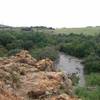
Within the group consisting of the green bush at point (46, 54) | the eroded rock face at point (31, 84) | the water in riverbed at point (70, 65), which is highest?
the eroded rock face at point (31, 84)

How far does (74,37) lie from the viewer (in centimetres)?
13325

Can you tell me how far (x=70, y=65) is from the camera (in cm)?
10119

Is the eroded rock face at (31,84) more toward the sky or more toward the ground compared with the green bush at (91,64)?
more toward the sky

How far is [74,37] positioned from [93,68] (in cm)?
3952

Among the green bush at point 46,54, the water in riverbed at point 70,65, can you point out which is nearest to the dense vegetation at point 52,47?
the green bush at point 46,54

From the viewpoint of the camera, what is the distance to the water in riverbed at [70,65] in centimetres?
9415

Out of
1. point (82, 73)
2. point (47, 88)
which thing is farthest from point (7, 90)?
point (82, 73)

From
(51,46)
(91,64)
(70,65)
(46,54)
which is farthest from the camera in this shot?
(51,46)

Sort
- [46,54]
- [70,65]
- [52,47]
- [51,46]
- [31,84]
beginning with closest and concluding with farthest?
[31,84]
[46,54]
[70,65]
[52,47]
[51,46]

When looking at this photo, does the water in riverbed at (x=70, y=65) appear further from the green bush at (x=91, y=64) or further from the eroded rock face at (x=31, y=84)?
the eroded rock face at (x=31, y=84)

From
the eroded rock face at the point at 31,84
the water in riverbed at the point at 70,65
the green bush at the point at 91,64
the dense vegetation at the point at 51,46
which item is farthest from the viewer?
the dense vegetation at the point at 51,46

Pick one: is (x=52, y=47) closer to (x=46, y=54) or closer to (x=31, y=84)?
(x=46, y=54)

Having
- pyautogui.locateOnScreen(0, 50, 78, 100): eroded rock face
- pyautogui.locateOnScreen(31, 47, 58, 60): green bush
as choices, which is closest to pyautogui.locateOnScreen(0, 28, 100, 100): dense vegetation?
pyautogui.locateOnScreen(31, 47, 58, 60): green bush

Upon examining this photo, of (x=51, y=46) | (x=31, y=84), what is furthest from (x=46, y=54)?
→ (x=31, y=84)
